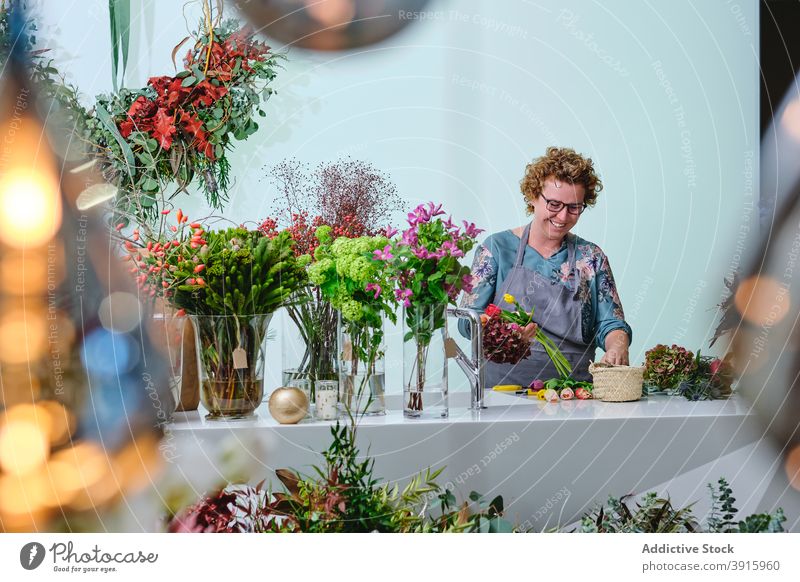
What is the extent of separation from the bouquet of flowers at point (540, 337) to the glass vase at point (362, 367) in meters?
0.46

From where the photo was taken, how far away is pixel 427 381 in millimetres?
1538

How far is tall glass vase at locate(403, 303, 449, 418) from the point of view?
4.99 feet

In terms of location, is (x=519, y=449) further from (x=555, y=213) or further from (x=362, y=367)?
(x=555, y=213)

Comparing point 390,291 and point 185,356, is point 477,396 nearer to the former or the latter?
point 390,291

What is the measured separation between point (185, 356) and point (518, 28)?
1129 millimetres

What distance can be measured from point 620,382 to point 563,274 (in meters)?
0.72

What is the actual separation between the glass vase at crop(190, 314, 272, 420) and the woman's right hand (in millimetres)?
679

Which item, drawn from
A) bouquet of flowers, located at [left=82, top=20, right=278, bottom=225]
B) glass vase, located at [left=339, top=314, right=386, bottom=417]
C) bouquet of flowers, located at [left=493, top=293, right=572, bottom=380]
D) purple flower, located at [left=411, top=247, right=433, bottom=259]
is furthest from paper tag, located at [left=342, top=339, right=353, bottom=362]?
bouquet of flowers, located at [left=82, top=20, right=278, bottom=225]

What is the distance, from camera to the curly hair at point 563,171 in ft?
7.56

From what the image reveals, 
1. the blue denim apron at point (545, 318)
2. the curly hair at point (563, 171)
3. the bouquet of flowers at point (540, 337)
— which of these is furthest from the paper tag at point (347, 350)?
the curly hair at point (563, 171)

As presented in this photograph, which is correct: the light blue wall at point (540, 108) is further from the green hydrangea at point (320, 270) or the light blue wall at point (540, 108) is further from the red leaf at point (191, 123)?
the green hydrangea at point (320, 270)

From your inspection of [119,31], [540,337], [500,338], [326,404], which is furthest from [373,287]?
[119,31]
